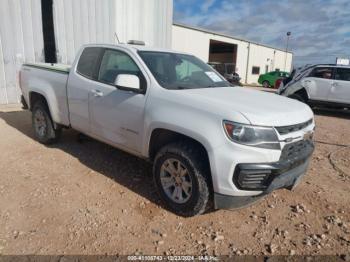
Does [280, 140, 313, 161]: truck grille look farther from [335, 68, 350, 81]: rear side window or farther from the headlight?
[335, 68, 350, 81]: rear side window

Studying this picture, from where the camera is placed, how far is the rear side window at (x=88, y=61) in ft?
15.0

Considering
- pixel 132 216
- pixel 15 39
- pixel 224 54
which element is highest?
pixel 224 54

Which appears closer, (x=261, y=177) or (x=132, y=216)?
(x=261, y=177)

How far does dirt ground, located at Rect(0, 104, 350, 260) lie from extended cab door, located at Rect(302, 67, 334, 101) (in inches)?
257

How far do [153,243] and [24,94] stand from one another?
450 centimetres

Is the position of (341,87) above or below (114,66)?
below

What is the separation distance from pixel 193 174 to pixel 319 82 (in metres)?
9.43

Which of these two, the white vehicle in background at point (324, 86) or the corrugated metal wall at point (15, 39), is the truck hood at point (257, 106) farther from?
the corrugated metal wall at point (15, 39)

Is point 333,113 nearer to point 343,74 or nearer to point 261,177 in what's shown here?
point 343,74

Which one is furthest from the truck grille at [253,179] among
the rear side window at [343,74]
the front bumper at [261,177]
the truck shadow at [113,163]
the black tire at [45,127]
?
the rear side window at [343,74]

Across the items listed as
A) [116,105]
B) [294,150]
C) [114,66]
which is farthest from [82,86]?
[294,150]

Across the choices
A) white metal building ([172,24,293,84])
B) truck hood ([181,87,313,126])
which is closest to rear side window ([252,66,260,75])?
white metal building ([172,24,293,84])

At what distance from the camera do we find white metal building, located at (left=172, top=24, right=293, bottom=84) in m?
22.3

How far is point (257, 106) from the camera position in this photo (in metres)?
3.15
